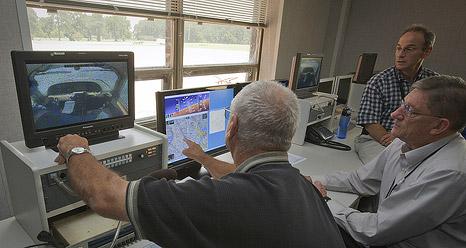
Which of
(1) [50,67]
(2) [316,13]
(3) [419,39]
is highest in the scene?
(2) [316,13]

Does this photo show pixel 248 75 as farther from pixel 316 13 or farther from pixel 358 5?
pixel 358 5

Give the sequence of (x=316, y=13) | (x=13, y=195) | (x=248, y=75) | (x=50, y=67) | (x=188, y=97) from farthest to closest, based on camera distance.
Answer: (x=316, y=13) < (x=248, y=75) < (x=188, y=97) < (x=13, y=195) < (x=50, y=67)

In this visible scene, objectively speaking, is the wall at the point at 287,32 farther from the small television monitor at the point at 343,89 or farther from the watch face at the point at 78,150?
the watch face at the point at 78,150

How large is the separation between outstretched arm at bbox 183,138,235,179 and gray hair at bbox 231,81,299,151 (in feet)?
1.75

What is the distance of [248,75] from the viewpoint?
11.5 ft

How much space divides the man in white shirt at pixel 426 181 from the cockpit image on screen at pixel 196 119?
0.71 m

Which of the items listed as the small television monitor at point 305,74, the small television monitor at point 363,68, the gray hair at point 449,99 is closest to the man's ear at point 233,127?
the gray hair at point 449,99

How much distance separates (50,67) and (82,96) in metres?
0.14

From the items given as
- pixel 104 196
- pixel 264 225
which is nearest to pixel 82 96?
pixel 104 196

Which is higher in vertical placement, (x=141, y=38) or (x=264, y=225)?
(x=141, y=38)

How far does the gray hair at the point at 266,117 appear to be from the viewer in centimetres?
81

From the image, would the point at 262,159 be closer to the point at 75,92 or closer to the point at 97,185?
the point at 97,185

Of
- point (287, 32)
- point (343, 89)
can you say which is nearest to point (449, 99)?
point (343, 89)

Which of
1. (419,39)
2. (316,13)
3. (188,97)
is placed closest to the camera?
(188,97)
